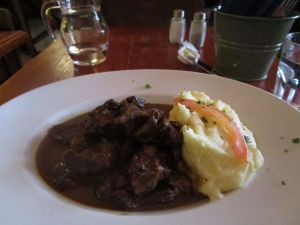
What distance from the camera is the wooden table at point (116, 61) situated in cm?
260

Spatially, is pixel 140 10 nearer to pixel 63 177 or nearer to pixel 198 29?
pixel 198 29

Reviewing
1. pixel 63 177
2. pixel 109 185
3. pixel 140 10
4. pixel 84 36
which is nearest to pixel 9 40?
pixel 140 10

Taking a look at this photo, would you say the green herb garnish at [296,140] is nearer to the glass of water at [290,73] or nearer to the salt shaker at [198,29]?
the glass of water at [290,73]

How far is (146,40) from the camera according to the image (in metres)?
3.59

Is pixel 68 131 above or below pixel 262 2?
below

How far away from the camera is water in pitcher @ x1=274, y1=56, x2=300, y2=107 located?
7.82 ft

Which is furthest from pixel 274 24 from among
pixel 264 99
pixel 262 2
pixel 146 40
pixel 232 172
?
pixel 146 40

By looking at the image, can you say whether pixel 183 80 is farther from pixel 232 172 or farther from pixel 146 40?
pixel 146 40

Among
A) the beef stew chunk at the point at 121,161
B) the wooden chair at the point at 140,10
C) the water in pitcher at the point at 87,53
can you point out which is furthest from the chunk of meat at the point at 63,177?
the wooden chair at the point at 140,10

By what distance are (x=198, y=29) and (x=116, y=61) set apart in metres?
1.01

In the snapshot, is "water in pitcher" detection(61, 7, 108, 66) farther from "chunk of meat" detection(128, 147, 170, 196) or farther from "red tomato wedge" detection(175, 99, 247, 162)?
"chunk of meat" detection(128, 147, 170, 196)

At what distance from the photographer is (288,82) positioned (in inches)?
95.5

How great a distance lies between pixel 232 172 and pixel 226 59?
141 cm

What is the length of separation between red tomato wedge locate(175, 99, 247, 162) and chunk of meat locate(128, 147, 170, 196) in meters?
0.37
